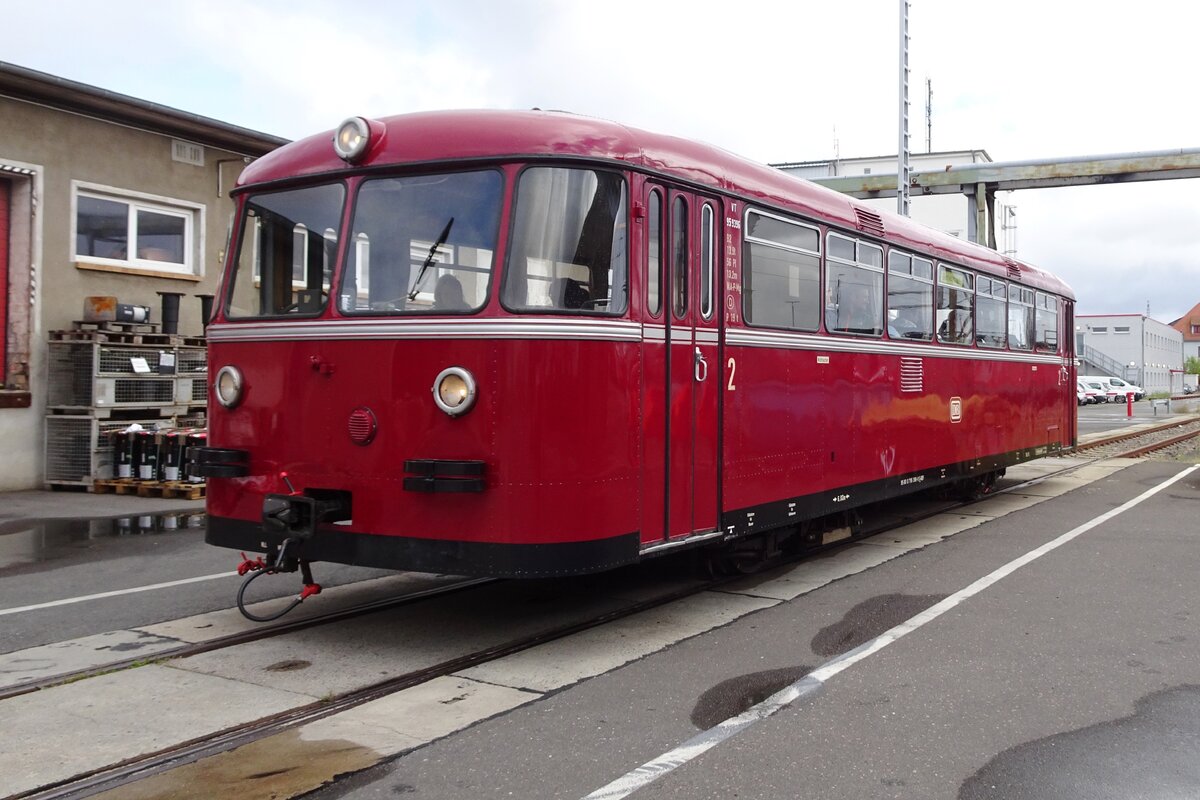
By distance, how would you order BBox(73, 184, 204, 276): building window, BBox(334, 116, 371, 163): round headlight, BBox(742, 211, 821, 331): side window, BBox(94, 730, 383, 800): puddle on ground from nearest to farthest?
BBox(94, 730, 383, 800): puddle on ground, BBox(334, 116, 371, 163): round headlight, BBox(742, 211, 821, 331): side window, BBox(73, 184, 204, 276): building window

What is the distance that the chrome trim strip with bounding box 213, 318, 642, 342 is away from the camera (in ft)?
18.0

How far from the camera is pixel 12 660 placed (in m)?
5.64

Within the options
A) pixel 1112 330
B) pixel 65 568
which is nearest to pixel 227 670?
pixel 65 568

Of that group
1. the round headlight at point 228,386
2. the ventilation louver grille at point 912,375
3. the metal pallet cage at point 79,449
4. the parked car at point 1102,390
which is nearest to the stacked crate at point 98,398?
the metal pallet cage at point 79,449

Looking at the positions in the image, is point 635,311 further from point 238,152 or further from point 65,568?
point 238,152

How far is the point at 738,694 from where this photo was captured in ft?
16.9

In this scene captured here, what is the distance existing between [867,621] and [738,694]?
1.88 meters

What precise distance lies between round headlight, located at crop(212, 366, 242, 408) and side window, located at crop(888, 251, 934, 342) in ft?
18.9

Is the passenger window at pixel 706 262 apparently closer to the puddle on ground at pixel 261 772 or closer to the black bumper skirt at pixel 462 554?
the black bumper skirt at pixel 462 554

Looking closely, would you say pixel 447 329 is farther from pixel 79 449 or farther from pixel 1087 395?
pixel 1087 395

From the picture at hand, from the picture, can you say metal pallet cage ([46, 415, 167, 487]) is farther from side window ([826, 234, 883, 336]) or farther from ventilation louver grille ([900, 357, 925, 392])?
ventilation louver grille ([900, 357, 925, 392])

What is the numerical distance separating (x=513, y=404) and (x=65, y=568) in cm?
506

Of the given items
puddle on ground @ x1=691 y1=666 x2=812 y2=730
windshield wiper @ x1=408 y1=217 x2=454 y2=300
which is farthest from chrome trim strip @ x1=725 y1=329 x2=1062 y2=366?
puddle on ground @ x1=691 y1=666 x2=812 y2=730

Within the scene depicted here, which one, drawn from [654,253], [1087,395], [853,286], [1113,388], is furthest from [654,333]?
[1113,388]
